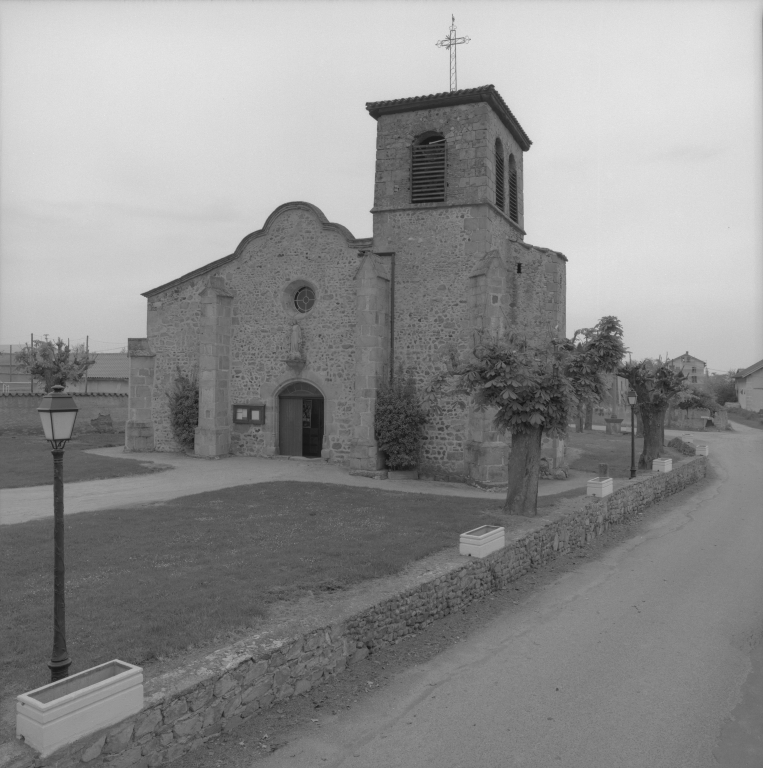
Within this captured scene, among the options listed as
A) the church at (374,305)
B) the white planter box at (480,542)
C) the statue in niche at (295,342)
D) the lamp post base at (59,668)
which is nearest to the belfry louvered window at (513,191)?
the church at (374,305)

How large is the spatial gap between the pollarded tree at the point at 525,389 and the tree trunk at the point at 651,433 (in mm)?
9691

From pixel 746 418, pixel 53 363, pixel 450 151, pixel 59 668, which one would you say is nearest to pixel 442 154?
pixel 450 151

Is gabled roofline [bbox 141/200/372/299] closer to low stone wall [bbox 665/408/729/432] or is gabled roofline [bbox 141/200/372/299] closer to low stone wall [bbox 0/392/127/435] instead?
low stone wall [bbox 0/392/127/435]

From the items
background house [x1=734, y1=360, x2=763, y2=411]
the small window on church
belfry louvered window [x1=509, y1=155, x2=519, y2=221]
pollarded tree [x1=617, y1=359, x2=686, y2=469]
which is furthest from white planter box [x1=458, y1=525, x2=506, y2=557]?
background house [x1=734, y1=360, x2=763, y2=411]

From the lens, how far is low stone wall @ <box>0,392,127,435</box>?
28.1 metres

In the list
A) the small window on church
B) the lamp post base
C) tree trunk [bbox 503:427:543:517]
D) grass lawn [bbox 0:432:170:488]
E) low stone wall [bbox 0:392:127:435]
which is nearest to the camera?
the lamp post base

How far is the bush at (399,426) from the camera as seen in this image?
1681cm

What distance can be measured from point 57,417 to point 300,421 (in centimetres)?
1438

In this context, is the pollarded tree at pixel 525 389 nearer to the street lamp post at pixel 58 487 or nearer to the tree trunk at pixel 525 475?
the tree trunk at pixel 525 475

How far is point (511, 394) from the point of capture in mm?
11578

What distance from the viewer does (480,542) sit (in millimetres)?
8719

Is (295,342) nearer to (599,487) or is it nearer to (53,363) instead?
(599,487)

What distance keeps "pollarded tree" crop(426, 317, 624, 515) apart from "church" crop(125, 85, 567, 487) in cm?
363

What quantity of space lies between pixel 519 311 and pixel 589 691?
13248 millimetres
